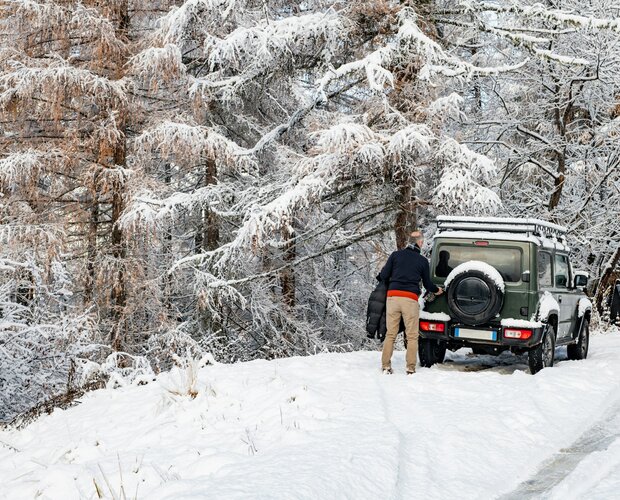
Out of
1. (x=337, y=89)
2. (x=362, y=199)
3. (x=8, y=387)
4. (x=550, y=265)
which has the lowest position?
(x=8, y=387)

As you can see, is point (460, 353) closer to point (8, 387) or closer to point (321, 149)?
point (321, 149)

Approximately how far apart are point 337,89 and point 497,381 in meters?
7.30

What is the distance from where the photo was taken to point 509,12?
12.9 meters

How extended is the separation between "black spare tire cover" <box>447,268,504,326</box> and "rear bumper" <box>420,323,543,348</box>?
0.61 feet

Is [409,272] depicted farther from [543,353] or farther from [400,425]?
[400,425]

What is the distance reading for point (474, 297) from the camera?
947 cm

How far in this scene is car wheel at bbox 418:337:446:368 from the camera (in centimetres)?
1021

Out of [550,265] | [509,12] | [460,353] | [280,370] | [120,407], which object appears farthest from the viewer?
[509,12]

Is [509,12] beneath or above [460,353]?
above

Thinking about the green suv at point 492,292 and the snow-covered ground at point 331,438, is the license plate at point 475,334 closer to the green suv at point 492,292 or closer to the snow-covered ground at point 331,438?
the green suv at point 492,292

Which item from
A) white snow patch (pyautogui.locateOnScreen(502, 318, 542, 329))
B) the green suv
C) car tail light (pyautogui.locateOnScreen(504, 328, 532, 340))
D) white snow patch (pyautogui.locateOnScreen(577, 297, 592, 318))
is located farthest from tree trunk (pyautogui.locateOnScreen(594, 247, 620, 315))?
car tail light (pyautogui.locateOnScreen(504, 328, 532, 340))

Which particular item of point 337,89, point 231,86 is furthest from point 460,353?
point 231,86

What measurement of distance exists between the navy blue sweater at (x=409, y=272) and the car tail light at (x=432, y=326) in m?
0.54

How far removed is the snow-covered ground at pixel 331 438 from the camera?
16.6ft
